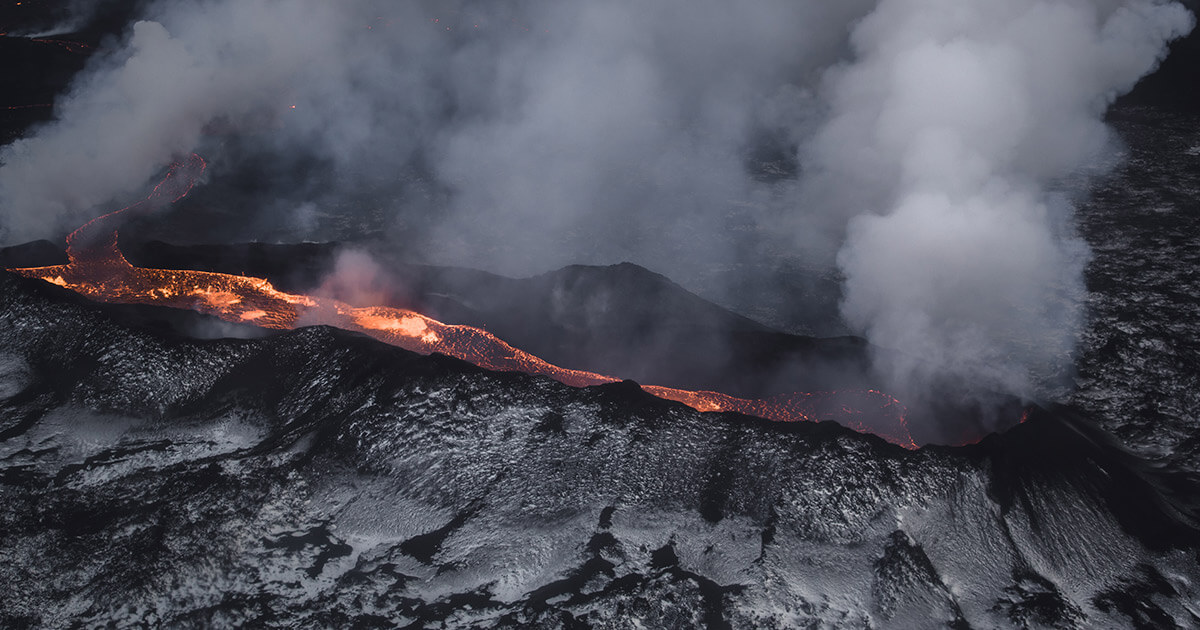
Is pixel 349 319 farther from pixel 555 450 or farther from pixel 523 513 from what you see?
pixel 523 513

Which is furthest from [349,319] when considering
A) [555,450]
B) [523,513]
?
[523,513]

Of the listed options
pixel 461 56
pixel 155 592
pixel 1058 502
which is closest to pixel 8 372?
pixel 155 592

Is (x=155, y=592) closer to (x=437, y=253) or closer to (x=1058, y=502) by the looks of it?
(x=437, y=253)

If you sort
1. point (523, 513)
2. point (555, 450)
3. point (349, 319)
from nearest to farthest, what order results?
point (523, 513)
point (555, 450)
point (349, 319)

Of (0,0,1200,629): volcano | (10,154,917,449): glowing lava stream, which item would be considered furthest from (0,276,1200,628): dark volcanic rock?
(10,154,917,449): glowing lava stream

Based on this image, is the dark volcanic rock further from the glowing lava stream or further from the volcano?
the glowing lava stream

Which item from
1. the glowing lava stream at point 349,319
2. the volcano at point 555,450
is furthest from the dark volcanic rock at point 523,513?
the glowing lava stream at point 349,319
